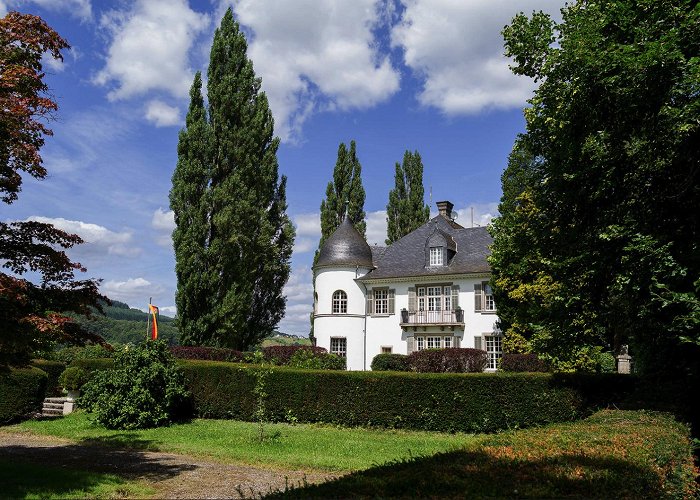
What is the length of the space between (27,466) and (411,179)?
4075cm

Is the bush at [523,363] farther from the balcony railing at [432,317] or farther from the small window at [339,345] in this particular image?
the small window at [339,345]

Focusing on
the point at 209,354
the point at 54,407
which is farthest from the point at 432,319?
the point at 54,407

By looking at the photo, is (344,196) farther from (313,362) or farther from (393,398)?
(393,398)

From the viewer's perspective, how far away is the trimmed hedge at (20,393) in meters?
16.9

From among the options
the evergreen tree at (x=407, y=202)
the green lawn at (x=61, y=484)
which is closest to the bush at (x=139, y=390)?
the green lawn at (x=61, y=484)

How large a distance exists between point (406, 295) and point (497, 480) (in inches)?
1149

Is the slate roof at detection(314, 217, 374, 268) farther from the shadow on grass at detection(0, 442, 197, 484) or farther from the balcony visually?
the shadow on grass at detection(0, 442, 197, 484)

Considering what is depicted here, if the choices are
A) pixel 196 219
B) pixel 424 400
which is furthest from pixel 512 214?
pixel 196 219

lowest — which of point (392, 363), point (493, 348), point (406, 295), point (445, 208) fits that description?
point (392, 363)

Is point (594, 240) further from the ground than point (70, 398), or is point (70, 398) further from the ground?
point (594, 240)

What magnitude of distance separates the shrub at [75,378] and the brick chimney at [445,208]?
2628 cm

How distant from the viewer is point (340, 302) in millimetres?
35125

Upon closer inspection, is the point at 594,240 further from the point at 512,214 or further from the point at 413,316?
the point at 413,316

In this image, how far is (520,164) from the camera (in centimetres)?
3912
